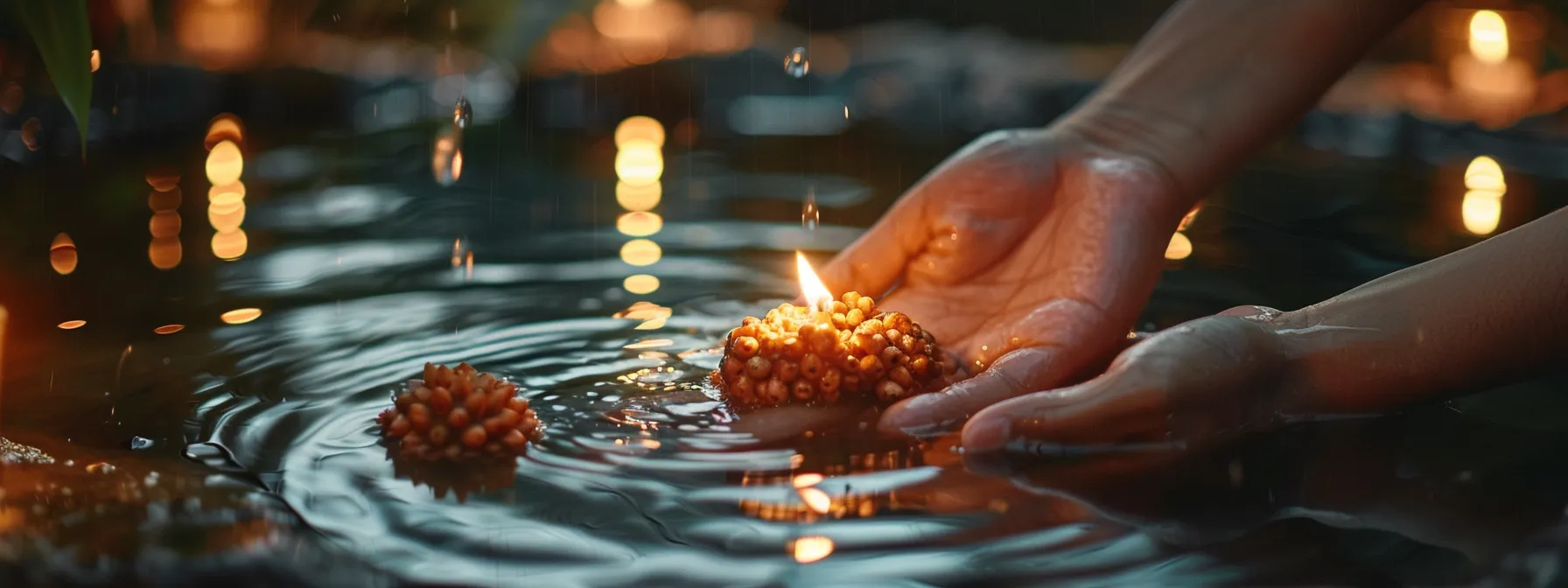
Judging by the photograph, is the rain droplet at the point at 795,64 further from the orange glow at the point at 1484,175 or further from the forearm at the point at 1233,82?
the forearm at the point at 1233,82

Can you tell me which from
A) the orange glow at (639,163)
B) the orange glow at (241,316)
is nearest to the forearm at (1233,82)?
the orange glow at (241,316)

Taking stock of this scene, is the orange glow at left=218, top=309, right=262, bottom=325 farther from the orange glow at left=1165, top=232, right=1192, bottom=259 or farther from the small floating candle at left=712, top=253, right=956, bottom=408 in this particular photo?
the orange glow at left=1165, top=232, right=1192, bottom=259

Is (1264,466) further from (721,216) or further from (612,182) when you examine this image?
(612,182)

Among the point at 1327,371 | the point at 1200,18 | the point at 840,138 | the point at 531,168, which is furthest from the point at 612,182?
the point at 1327,371

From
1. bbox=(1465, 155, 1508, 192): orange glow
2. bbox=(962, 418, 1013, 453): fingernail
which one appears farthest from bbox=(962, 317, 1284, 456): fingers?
bbox=(1465, 155, 1508, 192): orange glow

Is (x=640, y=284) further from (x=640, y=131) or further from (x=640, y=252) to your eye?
(x=640, y=131)

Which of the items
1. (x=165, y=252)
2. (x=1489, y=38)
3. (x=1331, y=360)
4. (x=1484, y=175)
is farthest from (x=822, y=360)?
(x=1489, y=38)
